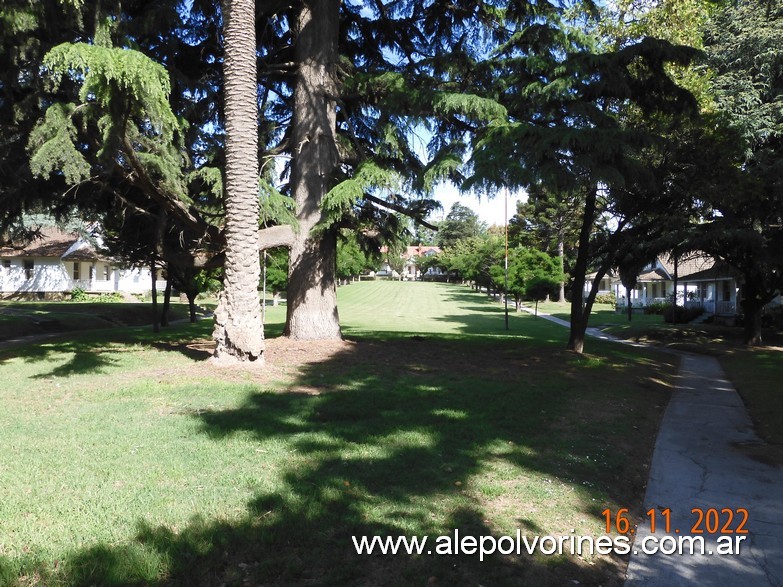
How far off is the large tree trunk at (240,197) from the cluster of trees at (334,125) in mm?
39

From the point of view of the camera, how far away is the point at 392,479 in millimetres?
5055

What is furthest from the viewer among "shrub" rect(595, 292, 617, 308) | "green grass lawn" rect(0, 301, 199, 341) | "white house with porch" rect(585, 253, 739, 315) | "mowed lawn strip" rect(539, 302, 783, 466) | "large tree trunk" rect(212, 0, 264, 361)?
"shrub" rect(595, 292, 617, 308)

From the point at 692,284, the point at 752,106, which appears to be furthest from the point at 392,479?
the point at 692,284

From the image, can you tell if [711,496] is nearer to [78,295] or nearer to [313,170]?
[313,170]

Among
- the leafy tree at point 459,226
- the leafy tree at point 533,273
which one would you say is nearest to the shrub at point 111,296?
the leafy tree at point 533,273

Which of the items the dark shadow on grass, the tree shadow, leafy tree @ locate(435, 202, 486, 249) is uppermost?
leafy tree @ locate(435, 202, 486, 249)

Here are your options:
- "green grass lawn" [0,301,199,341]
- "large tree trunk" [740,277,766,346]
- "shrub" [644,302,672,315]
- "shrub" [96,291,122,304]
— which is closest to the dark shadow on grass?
"green grass lawn" [0,301,199,341]

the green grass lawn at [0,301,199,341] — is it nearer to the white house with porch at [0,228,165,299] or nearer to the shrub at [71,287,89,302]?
the shrub at [71,287,89,302]

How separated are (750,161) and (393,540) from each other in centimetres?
2105

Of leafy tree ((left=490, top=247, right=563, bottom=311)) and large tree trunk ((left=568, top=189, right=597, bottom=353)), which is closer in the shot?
large tree trunk ((left=568, top=189, right=597, bottom=353))

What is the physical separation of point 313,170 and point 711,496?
38.2ft

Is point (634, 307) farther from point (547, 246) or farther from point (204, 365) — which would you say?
point (204, 365)

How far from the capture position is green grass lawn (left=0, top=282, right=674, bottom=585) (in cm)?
361

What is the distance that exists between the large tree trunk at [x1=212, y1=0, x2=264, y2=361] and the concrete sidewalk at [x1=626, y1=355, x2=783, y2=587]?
281 inches
